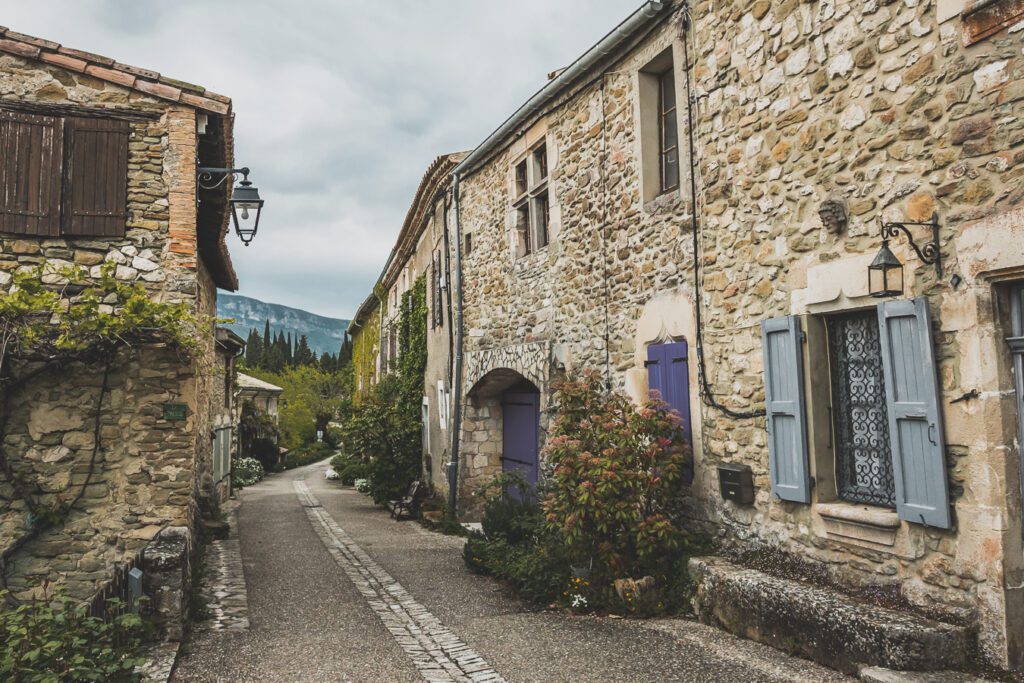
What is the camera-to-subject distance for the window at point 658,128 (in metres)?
7.09

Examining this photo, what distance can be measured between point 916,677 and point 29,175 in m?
7.57

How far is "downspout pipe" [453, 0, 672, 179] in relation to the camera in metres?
6.88

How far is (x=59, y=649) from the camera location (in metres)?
4.09

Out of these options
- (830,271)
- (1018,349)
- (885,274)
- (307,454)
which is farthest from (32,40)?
(307,454)

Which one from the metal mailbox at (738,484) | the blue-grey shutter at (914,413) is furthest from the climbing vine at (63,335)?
the blue-grey shutter at (914,413)

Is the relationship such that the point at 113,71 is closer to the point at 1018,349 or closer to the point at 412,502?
the point at 1018,349

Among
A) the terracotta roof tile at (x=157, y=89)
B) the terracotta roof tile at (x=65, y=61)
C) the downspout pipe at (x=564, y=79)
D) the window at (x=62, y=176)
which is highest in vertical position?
the downspout pipe at (x=564, y=79)

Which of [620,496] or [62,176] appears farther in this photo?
[62,176]

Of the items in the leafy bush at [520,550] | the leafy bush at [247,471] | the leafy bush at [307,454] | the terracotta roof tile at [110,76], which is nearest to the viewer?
the leafy bush at [520,550]

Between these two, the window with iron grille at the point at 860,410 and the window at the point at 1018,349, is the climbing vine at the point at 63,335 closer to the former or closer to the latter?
the window with iron grille at the point at 860,410

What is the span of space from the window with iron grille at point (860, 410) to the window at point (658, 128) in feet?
8.12

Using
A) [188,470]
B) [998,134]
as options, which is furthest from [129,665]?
[998,134]

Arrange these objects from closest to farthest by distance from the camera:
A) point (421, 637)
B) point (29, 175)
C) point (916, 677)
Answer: point (916, 677)
point (421, 637)
point (29, 175)

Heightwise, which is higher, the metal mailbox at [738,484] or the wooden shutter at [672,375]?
the wooden shutter at [672,375]
